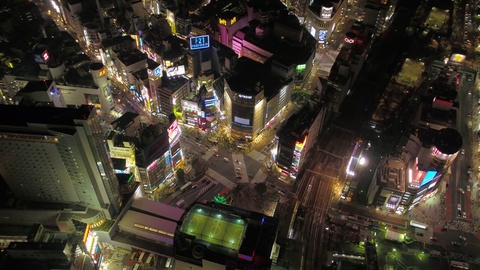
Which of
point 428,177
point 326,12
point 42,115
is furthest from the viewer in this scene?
point 326,12

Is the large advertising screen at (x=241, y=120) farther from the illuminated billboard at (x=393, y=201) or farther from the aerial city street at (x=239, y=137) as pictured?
the illuminated billboard at (x=393, y=201)

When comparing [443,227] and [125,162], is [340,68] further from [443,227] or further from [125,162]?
[125,162]

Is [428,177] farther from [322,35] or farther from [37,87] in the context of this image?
[37,87]

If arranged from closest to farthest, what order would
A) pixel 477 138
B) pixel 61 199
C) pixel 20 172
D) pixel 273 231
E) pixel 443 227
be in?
pixel 273 231
pixel 20 172
pixel 61 199
pixel 443 227
pixel 477 138

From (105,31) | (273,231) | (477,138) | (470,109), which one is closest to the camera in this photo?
(273,231)

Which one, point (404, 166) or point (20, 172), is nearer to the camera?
point (20, 172)

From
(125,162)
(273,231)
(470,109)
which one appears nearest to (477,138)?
(470,109)

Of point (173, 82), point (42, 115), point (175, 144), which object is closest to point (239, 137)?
point (175, 144)
